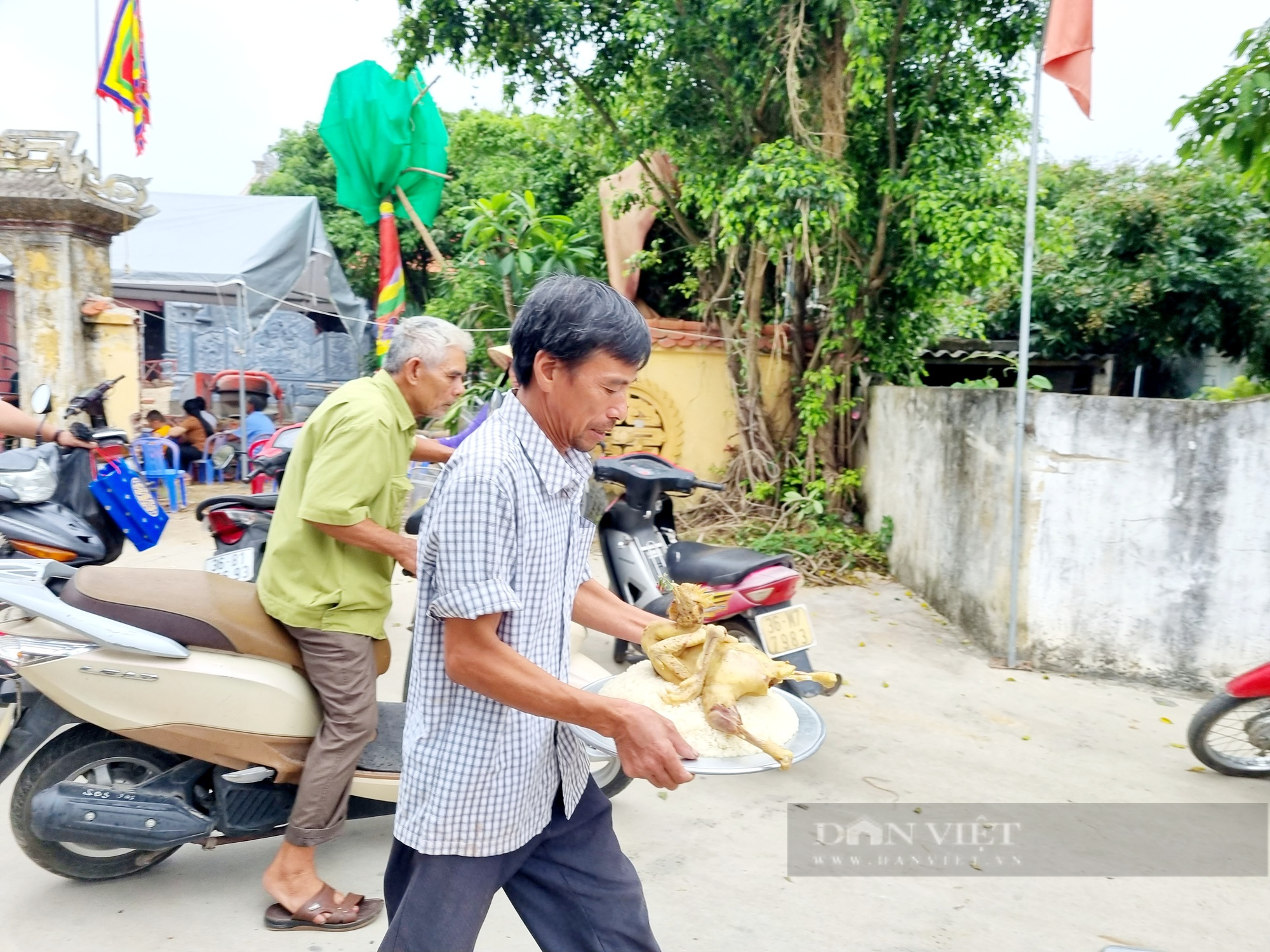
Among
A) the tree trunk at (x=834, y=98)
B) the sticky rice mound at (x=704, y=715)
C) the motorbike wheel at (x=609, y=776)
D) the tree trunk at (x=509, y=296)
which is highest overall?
the tree trunk at (x=834, y=98)

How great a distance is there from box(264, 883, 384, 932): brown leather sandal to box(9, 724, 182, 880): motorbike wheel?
35 centimetres

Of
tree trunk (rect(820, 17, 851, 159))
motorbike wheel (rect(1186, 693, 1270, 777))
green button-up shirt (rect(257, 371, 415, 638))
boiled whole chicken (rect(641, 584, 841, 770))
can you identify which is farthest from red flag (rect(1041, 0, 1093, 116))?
boiled whole chicken (rect(641, 584, 841, 770))

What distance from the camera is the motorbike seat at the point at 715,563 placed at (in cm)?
374

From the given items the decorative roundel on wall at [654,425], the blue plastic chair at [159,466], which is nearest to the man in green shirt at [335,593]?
the decorative roundel on wall at [654,425]

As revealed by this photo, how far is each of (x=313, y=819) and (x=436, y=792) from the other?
1214mm

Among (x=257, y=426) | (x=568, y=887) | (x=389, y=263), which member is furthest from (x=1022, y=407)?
(x=389, y=263)

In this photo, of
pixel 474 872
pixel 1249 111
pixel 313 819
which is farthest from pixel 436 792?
pixel 1249 111

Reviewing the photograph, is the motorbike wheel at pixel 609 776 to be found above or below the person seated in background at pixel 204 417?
below

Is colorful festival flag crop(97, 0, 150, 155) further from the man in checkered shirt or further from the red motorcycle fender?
the red motorcycle fender

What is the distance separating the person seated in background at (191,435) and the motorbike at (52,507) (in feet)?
20.0

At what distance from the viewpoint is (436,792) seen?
4.64ft

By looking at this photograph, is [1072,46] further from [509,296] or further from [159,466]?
[159,466]

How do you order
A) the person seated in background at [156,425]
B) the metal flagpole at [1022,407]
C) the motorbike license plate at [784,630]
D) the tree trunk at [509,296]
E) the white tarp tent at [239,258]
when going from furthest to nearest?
the white tarp tent at [239,258]
the person seated in background at [156,425]
the tree trunk at [509,296]
the metal flagpole at [1022,407]
the motorbike license plate at [784,630]

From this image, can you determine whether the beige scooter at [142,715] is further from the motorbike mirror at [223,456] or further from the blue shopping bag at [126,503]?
the motorbike mirror at [223,456]
